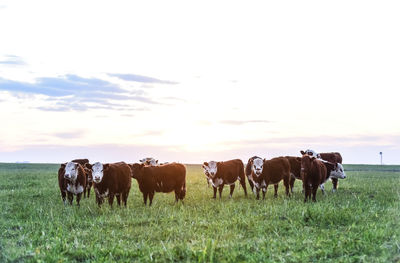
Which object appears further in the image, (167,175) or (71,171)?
(167,175)

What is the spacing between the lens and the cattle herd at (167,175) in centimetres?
1598

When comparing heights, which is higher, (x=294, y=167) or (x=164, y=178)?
(x=294, y=167)

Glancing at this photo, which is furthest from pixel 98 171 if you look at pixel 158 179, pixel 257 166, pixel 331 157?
pixel 331 157

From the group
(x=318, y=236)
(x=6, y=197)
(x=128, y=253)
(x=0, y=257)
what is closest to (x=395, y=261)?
(x=318, y=236)

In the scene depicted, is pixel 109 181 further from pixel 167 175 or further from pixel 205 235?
pixel 205 235

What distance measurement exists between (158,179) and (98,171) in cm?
253

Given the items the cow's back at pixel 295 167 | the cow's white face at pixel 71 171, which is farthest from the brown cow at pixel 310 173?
the cow's white face at pixel 71 171

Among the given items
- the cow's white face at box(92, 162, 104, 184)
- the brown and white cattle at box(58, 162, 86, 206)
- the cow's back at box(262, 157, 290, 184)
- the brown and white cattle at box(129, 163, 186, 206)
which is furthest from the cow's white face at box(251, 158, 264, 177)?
the brown and white cattle at box(58, 162, 86, 206)

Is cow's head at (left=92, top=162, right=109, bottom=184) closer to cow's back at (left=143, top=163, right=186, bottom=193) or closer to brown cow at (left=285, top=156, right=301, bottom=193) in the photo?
cow's back at (left=143, top=163, right=186, bottom=193)

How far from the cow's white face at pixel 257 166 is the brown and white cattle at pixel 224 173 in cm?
164

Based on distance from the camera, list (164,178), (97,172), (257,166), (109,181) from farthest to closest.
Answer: (257,166)
(164,178)
(109,181)
(97,172)

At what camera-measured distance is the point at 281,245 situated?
9.01 m

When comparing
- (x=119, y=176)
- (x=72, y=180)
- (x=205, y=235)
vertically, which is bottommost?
(x=205, y=235)

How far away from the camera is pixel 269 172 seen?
18703mm
